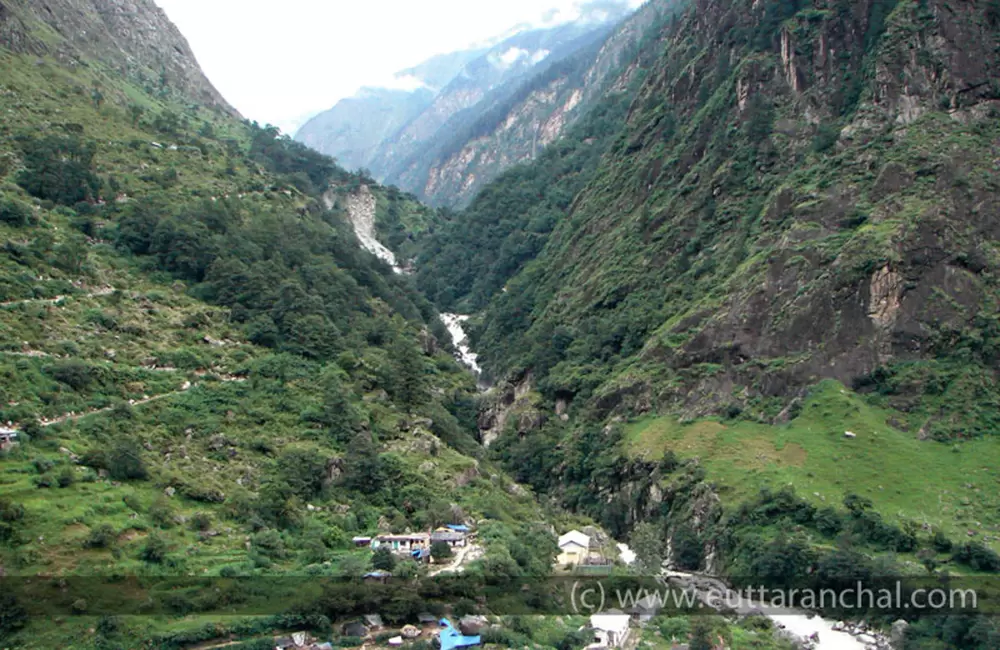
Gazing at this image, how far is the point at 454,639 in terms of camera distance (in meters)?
44.8

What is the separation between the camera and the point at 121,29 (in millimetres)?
158625

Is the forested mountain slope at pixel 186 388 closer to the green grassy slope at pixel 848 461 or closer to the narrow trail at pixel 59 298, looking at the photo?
the narrow trail at pixel 59 298

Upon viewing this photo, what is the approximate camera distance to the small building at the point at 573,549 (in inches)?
2463

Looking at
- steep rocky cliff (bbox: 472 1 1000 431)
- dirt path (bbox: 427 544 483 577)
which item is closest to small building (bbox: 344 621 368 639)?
dirt path (bbox: 427 544 483 577)

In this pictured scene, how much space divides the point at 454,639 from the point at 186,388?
2917 centimetres

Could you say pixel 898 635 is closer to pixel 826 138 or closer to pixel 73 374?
pixel 73 374

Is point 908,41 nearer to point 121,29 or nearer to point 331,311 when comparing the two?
point 331,311

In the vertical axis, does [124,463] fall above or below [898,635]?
above

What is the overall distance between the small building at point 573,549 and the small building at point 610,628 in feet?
22.3

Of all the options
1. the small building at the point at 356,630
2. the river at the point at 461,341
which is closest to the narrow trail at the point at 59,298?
the small building at the point at 356,630

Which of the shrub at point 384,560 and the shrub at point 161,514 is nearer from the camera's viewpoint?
the shrub at point 384,560

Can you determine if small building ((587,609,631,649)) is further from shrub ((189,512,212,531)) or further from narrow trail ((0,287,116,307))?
narrow trail ((0,287,116,307))

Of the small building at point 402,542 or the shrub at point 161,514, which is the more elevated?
the shrub at point 161,514

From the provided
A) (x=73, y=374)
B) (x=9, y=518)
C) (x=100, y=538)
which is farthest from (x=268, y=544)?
(x=73, y=374)
